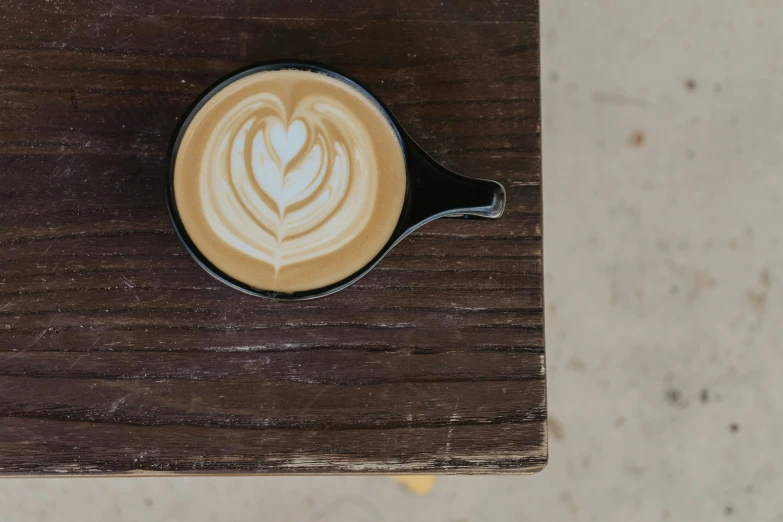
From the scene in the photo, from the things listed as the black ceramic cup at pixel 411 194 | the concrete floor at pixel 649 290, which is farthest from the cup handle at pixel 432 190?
the concrete floor at pixel 649 290

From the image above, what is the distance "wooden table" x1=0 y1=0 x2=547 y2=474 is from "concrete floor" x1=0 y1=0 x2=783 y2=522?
301 millimetres

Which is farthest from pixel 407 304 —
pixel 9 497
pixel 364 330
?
pixel 9 497

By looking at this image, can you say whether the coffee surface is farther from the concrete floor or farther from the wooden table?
the concrete floor

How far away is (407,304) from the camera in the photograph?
2.30 ft

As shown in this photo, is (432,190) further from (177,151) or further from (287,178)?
(177,151)

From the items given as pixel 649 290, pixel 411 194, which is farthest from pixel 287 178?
pixel 649 290

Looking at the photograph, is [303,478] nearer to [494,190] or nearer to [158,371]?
[158,371]

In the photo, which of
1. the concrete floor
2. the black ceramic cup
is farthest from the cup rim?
the concrete floor

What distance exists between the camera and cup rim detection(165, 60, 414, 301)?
0.59 metres

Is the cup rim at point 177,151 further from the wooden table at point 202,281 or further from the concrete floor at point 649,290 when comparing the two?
the concrete floor at point 649,290

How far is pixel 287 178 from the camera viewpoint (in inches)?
23.7

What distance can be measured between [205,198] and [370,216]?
0.15 metres

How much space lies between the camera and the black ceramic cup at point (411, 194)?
1.94 ft

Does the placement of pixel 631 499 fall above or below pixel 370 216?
below
